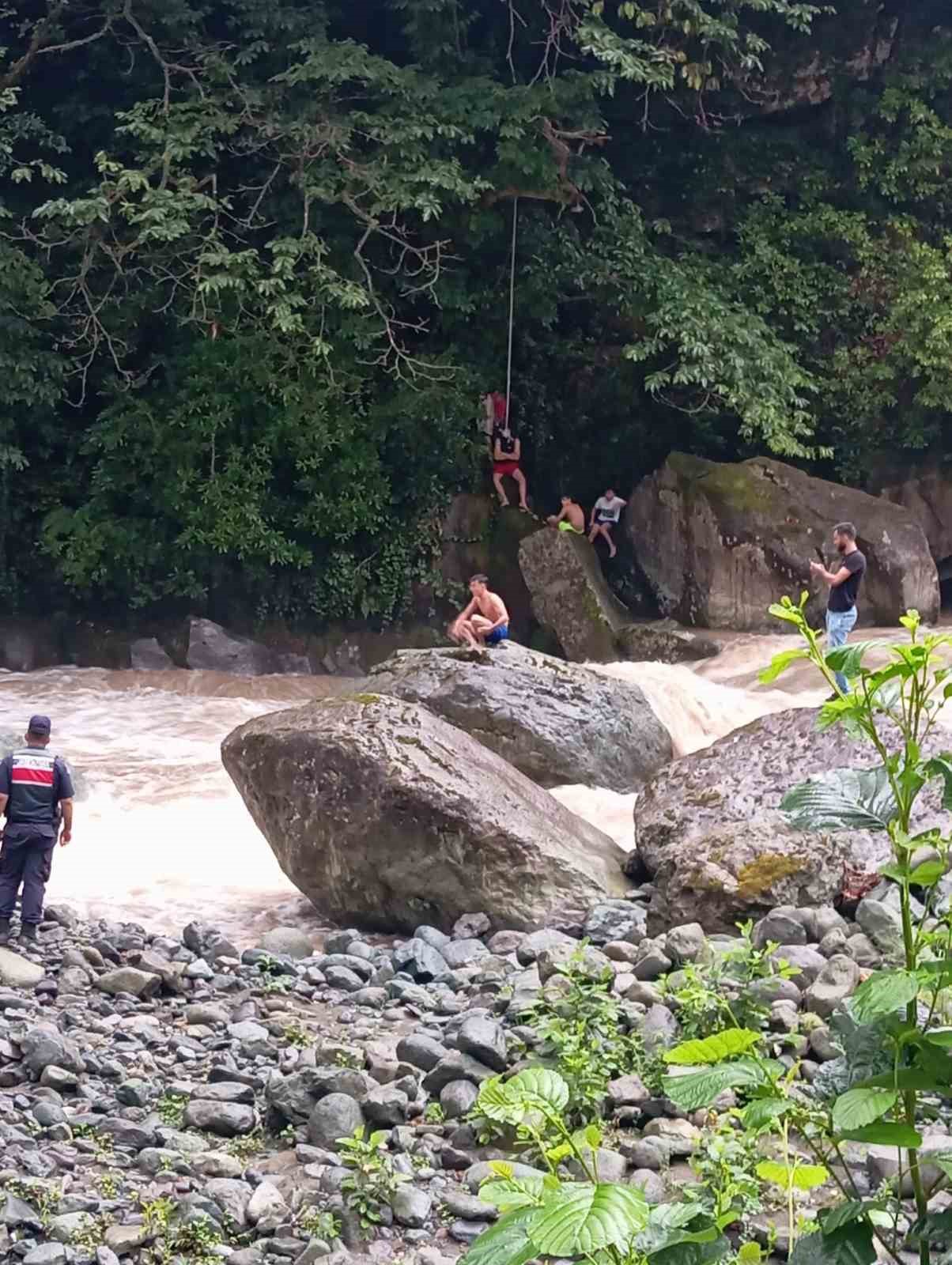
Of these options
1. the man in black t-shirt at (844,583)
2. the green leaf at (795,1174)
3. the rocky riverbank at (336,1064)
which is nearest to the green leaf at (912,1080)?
the rocky riverbank at (336,1064)

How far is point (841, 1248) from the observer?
2119mm

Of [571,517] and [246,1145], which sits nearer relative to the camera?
[246,1145]

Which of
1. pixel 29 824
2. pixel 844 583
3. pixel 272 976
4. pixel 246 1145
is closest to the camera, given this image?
pixel 246 1145

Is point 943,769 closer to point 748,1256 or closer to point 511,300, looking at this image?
point 748,1256

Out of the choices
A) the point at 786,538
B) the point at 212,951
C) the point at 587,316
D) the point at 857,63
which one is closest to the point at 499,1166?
the point at 212,951

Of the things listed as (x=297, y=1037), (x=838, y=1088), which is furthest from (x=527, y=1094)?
(x=297, y=1037)

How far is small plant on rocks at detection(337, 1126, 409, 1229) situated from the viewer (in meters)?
4.31

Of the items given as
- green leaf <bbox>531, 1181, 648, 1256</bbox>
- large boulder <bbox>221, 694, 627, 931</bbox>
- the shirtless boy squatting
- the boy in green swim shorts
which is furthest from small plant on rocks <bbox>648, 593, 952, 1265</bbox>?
the boy in green swim shorts

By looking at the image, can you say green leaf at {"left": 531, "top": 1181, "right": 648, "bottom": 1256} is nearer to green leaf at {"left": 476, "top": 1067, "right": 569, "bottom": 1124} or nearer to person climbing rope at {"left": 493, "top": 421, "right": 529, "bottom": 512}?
green leaf at {"left": 476, "top": 1067, "right": 569, "bottom": 1124}

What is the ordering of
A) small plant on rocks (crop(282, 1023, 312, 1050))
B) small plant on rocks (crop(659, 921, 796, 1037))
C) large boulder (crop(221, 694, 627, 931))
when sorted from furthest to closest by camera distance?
large boulder (crop(221, 694, 627, 931))
small plant on rocks (crop(282, 1023, 312, 1050))
small plant on rocks (crop(659, 921, 796, 1037))

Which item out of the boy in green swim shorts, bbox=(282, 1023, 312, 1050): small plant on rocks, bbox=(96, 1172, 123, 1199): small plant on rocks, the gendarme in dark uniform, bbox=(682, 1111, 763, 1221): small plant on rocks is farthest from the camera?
the boy in green swim shorts

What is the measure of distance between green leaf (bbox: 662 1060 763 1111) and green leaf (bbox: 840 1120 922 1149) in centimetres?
17

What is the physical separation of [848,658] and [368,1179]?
2790 mm

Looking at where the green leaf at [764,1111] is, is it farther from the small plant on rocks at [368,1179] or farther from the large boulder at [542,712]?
the large boulder at [542,712]
